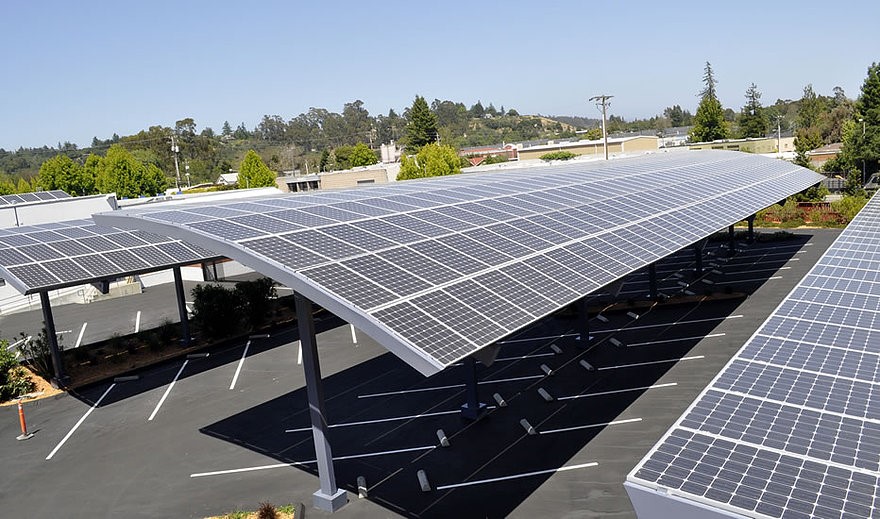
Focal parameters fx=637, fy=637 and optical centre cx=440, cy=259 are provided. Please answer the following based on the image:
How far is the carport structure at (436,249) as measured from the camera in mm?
10859

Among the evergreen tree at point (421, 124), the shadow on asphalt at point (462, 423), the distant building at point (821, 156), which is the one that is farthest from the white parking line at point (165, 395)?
the evergreen tree at point (421, 124)

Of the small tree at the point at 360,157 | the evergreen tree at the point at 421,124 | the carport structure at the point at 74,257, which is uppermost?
the evergreen tree at the point at 421,124

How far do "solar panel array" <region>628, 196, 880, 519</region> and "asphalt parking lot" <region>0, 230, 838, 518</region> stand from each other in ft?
15.2

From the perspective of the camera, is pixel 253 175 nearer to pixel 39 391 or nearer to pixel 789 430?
pixel 39 391

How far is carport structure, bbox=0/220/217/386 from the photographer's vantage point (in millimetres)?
19641

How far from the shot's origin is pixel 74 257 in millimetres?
21469

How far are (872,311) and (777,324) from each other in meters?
2.11

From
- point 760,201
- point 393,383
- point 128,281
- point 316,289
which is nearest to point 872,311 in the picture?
point 316,289

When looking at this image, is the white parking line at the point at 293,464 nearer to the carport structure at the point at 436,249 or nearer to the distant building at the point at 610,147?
the carport structure at the point at 436,249

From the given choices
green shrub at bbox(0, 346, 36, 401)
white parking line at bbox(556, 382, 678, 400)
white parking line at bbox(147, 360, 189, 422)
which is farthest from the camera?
green shrub at bbox(0, 346, 36, 401)

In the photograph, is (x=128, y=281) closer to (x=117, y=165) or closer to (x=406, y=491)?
(x=406, y=491)

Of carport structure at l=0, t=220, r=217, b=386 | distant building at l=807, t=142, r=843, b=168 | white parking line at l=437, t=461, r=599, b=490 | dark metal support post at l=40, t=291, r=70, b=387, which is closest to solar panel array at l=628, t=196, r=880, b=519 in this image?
white parking line at l=437, t=461, r=599, b=490

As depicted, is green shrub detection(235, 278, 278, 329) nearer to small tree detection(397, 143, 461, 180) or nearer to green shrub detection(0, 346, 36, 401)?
green shrub detection(0, 346, 36, 401)

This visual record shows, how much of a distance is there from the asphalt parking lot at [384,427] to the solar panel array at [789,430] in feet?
15.2
